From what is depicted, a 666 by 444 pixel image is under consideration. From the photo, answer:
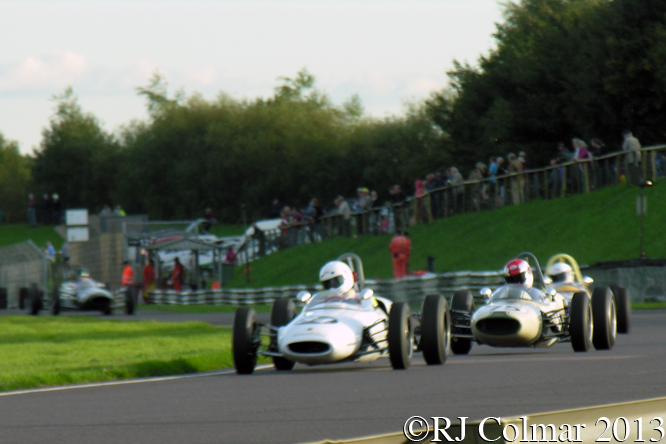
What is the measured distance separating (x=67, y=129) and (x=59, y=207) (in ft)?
98.5

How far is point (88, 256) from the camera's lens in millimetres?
39156

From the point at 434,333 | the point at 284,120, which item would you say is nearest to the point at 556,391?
the point at 434,333

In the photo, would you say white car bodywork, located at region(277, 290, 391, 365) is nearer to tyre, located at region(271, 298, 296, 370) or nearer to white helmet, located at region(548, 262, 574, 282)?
tyre, located at region(271, 298, 296, 370)

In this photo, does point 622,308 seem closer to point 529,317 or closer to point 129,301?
point 529,317

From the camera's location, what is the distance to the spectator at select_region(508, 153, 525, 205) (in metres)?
31.1

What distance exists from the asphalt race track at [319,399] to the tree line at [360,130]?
83.3 feet

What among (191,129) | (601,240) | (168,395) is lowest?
(168,395)

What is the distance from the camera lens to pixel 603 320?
12.3m

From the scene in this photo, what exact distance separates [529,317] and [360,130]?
69049 mm

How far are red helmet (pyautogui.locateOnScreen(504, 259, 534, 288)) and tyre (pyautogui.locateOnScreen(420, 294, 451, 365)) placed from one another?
1510mm

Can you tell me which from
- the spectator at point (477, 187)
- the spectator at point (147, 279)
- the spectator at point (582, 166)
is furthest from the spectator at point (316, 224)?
the spectator at point (582, 166)

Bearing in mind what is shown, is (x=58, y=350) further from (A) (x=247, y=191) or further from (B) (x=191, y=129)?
(B) (x=191, y=129)

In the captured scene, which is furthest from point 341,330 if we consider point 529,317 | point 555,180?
point 555,180

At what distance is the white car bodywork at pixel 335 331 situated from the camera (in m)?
10.5
